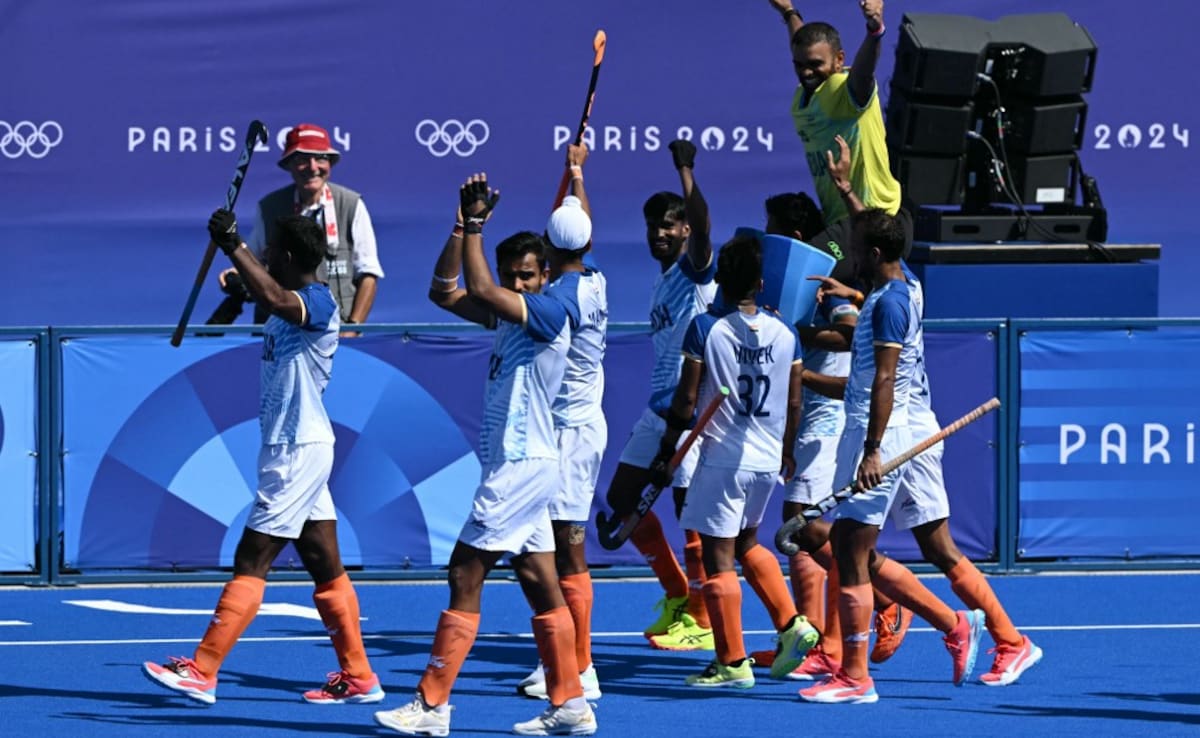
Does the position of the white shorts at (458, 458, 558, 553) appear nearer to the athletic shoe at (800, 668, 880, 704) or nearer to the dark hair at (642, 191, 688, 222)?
the athletic shoe at (800, 668, 880, 704)

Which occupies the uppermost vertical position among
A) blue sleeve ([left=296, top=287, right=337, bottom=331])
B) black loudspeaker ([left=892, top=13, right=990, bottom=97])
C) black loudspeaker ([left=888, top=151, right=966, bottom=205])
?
black loudspeaker ([left=892, top=13, right=990, bottom=97])

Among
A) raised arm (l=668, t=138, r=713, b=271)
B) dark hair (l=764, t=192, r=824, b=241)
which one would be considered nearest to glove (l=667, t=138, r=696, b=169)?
raised arm (l=668, t=138, r=713, b=271)

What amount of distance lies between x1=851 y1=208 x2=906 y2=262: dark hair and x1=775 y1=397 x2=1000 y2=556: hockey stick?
2.51 ft

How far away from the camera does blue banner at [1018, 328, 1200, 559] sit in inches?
487

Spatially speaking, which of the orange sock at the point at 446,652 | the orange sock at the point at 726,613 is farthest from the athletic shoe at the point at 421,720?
the orange sock at the point at 726,613

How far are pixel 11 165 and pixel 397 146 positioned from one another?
2.48 metres

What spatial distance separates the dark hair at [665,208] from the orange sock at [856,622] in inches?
81.4

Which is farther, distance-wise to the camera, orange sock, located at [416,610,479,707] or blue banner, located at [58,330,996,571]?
blue banner, located at [58,330,996,571]

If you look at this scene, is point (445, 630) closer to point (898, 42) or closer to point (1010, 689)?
point (1010, 689)

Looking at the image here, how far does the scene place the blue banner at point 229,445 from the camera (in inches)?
471

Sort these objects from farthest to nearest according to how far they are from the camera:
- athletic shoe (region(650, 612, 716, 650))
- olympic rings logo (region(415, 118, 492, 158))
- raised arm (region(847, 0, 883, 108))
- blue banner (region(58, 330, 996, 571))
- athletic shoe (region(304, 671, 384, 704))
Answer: olympic rings logo (region(415, 118, 492, 158)) < blue banner (region(58, 330, 996, 571)) < athletic shoe (region(650, 612, 716, 650)) < raised arm (region(847, 0, 883, 108)) < athletic shoe (region(304, 671, 384, 704))

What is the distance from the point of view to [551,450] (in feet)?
27.7

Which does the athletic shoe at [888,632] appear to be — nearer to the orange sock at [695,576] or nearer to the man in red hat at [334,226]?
the orange sock at [695,576]

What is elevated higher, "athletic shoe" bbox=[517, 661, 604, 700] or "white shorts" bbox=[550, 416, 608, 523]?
"white shorts" bbox=[550, 416, 608, 523]
